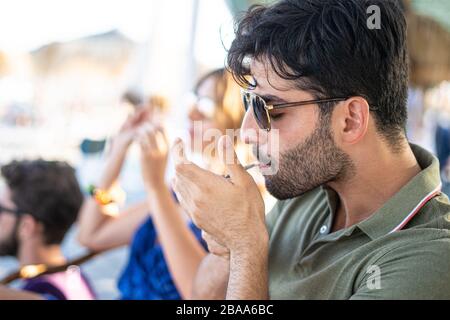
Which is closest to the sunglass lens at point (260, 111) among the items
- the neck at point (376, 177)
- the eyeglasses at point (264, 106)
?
the eyeglasses at point (264, 106)

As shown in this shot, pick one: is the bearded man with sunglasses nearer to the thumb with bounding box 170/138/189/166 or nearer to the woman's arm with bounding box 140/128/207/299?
the thumb with bounding box 170/138/189/166

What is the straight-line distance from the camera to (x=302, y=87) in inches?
51.0

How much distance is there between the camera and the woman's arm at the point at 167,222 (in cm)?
180

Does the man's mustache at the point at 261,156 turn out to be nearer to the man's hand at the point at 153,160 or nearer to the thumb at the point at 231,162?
the thumb at the point at 231,162

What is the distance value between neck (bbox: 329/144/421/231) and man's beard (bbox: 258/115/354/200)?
34 millimetres

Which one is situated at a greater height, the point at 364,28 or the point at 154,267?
the point at 364,28

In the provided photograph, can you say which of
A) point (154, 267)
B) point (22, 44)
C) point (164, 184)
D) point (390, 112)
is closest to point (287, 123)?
point (390, 112)

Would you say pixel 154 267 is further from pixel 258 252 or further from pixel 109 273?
pixel 109 273

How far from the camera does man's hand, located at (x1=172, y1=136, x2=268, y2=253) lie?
1.24 meters

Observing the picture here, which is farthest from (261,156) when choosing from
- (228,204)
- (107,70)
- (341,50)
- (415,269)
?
Result: (107,70)

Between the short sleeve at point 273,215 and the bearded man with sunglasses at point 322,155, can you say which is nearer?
the bearded man with sunglasses at point 322,155

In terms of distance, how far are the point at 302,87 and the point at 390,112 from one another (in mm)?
239

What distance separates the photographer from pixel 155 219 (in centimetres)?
195

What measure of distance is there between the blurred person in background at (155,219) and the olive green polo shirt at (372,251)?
0.46 m
